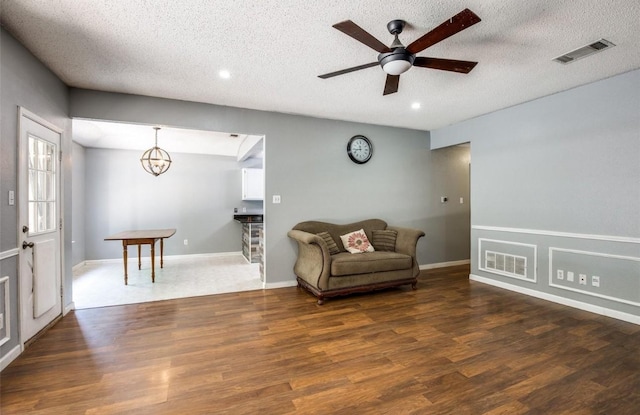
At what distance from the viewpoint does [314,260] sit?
12.0 feet

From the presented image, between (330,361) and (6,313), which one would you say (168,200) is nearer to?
(6,313)

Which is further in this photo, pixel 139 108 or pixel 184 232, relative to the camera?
pixel 184 232

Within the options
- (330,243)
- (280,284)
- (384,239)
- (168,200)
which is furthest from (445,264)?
(168,200)

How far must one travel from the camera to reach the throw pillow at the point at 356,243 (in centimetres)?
405

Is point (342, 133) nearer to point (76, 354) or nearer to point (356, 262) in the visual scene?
point (356, 262)

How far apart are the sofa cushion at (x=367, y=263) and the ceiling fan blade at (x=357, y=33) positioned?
91.7 inches

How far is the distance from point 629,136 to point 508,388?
286 cm

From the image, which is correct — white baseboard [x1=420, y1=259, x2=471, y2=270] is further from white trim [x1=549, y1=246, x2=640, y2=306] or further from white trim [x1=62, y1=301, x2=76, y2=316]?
white trim [x1=62, y1=301, x2=76, y2=316]

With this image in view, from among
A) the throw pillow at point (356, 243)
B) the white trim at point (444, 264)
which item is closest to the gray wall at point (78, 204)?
the throw pillow at point (356, 243)

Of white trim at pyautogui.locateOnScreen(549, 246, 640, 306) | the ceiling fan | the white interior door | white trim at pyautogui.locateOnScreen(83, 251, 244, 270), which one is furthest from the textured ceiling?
white trim at pyautogui.locateOnScreen(83, 251, 244, 270)

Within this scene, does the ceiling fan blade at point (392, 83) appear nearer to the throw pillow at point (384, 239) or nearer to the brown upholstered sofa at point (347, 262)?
the brown upholstered sofa at point (347, 262)

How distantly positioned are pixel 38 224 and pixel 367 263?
335 centimetres

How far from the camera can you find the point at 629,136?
291 cm

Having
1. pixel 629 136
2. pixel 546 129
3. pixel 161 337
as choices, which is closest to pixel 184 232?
pixel 161 337
